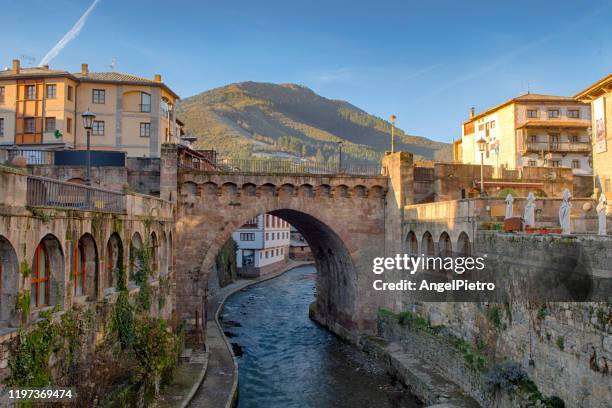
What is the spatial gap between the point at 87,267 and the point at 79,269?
0.98 feet

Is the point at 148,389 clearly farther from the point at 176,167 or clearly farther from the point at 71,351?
the point at 176,167

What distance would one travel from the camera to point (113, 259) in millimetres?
17391

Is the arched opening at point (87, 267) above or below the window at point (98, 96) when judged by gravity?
below

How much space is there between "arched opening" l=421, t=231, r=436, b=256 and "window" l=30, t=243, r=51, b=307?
58.4ft

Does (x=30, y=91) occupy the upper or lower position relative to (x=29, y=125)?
upper

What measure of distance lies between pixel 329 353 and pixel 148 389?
14254 mm

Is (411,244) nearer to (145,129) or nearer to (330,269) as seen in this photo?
(330,269)

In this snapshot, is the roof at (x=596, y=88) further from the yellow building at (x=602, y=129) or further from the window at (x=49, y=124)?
the window at (x=49, y=124)

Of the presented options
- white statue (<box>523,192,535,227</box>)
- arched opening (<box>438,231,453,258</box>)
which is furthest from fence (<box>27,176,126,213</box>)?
white statue (<box>523,192,535,227</box>)

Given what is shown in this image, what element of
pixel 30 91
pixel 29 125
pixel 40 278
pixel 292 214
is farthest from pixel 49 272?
pixel 30 91

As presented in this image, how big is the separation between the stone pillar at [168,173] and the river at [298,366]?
33.0 ft

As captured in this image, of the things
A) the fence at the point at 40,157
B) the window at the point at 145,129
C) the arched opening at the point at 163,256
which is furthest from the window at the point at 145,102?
the arched opening at the point at 163,256

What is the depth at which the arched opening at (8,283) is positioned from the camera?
10.9m

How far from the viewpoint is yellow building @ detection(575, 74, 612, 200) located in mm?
32781
